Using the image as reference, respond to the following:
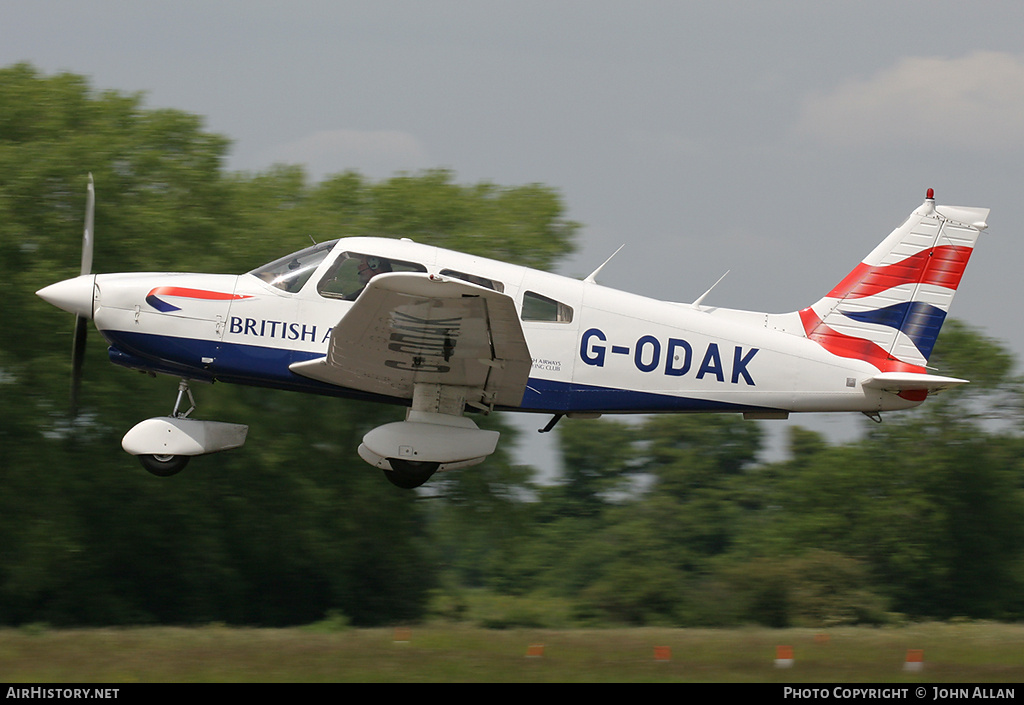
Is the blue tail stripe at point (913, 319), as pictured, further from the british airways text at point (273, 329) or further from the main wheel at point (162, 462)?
the main wheel at point (162, 462)

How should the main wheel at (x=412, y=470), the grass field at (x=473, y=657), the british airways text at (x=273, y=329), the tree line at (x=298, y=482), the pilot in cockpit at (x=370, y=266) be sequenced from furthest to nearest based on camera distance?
the tree line at (x=298, y=482)
the main wheel at (x=412, y=470)
the british airways text at (x=273, y=329)
the pilot in cockpit at (x=370, y=266)
the grass field at (x=473, y=657)

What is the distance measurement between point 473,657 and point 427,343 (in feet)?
8.59

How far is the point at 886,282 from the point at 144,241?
12.6 metres

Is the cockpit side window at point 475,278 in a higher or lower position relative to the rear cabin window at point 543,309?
higher

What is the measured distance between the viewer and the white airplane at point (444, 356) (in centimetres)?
946

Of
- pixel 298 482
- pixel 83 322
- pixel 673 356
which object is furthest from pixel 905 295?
pixel 298 482

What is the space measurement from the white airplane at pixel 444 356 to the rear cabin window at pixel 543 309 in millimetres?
12

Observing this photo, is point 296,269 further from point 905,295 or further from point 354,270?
point 905,295

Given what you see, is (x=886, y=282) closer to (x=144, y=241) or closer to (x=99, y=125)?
(x=144, y=241)

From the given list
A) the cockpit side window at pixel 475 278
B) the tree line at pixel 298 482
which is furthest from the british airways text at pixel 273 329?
the tree line at pixel 298 482

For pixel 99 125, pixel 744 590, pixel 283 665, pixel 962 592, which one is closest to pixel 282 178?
pixel 99 125

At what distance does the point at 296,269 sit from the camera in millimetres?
9594

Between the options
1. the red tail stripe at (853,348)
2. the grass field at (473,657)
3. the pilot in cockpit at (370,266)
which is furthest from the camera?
the red tail stripe at (853,348)

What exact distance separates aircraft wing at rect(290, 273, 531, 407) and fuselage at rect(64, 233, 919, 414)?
333 millimetres
